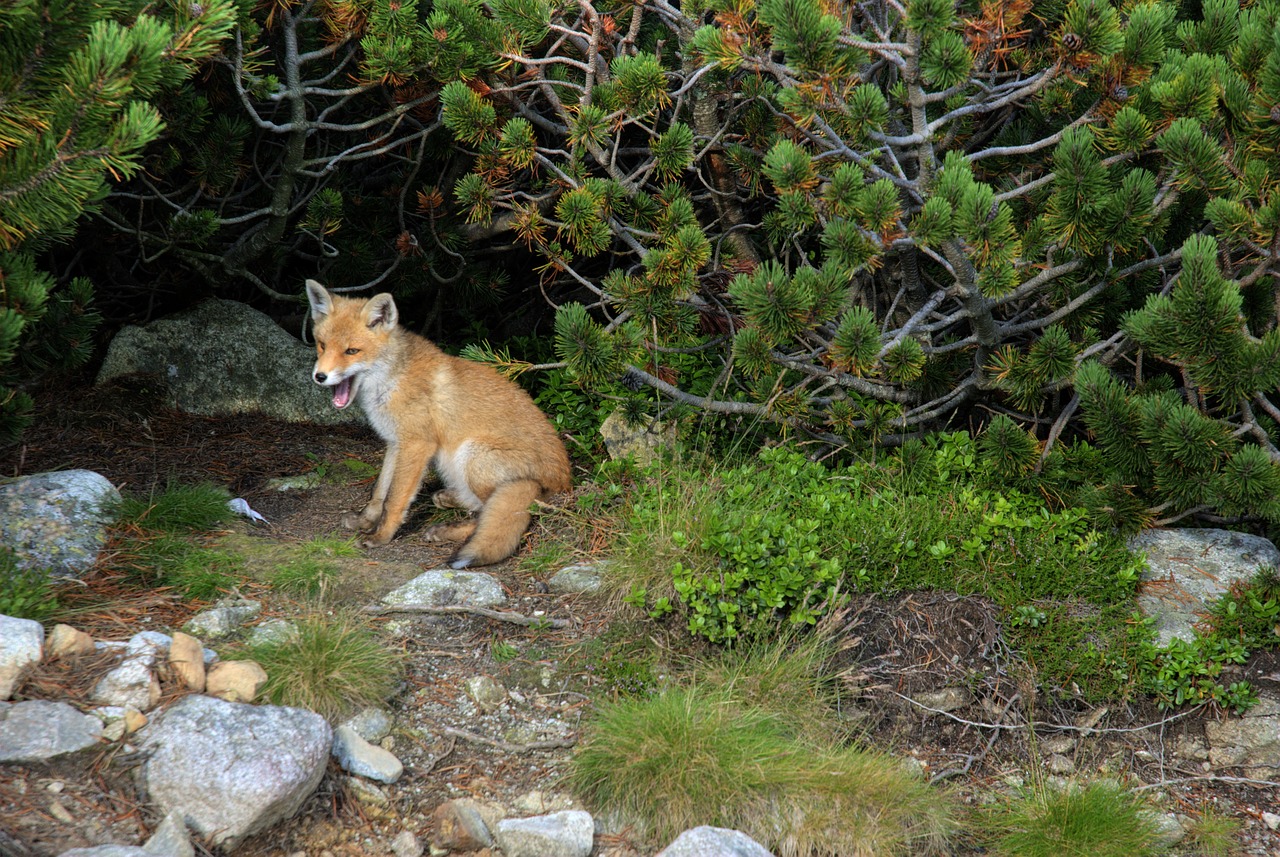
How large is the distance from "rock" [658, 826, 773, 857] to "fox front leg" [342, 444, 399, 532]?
295 centimetres

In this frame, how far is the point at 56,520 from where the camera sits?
14.4 ft

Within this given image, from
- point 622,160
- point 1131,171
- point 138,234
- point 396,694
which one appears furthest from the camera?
point 622,160

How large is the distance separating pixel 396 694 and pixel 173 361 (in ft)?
13.0

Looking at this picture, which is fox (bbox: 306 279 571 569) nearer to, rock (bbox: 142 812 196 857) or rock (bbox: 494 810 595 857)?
rock (bbox: 494 810 595 857)

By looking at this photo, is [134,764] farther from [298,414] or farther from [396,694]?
[298,414]

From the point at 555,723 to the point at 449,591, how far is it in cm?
99

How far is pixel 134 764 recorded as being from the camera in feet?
11.0

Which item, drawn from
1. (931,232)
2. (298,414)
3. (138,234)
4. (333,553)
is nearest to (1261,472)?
(931,232)

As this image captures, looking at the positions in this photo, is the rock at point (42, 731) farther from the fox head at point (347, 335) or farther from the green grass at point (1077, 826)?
the green grass at point (1077, 826)

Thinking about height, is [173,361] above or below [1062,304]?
below

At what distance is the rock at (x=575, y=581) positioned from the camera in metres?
4.96

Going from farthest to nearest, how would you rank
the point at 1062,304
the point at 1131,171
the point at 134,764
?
1. the point at 1062,304
2. the point at 1131,171
3. the point at 134,764

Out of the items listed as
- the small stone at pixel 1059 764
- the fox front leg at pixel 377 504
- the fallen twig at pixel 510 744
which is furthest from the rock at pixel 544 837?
the fox front leg at pixel 377 504

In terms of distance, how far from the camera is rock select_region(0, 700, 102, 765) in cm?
326
